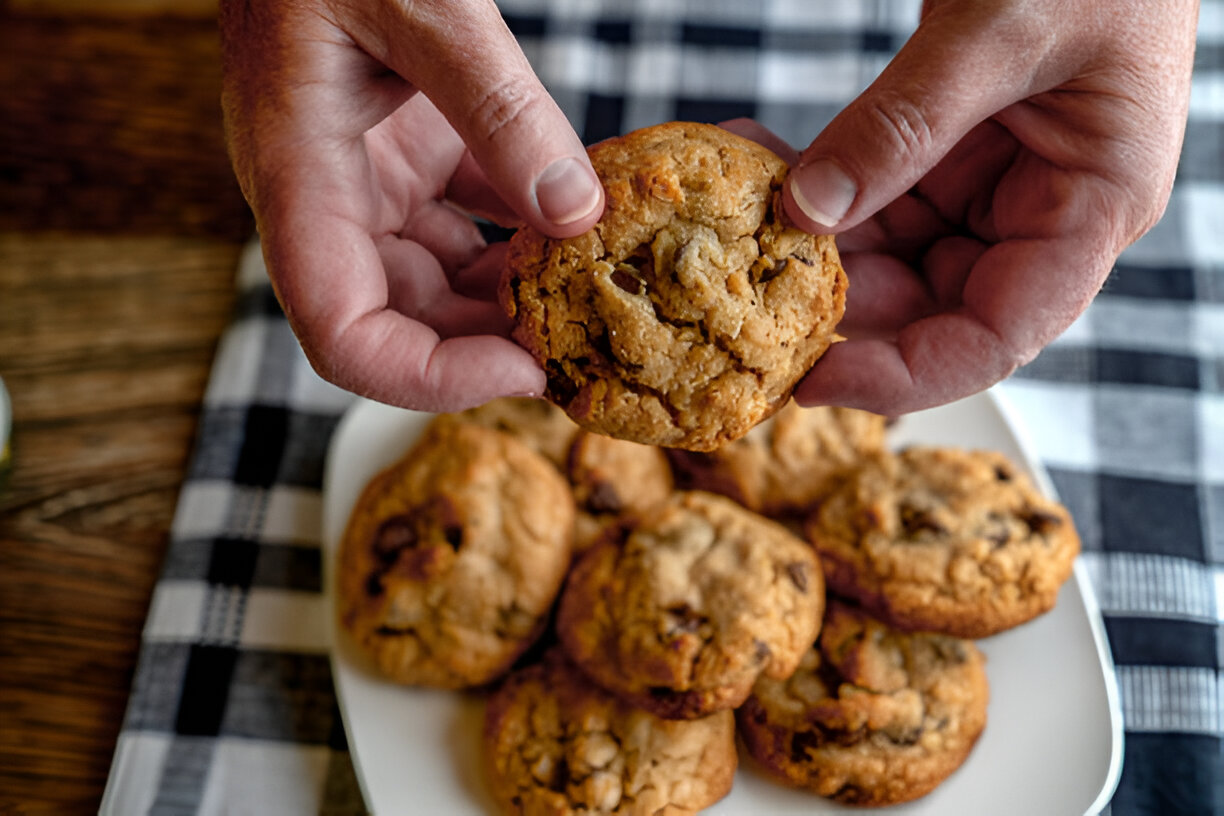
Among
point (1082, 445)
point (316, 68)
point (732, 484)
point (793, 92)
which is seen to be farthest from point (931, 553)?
point (793, 92)

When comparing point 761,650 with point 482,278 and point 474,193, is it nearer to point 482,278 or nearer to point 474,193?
point 482,278

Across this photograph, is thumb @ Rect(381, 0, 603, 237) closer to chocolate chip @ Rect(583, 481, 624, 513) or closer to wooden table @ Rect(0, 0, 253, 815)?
chocolate chip @ Rect(583, 481, 624, 513)

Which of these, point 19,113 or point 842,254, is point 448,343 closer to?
point 842,254

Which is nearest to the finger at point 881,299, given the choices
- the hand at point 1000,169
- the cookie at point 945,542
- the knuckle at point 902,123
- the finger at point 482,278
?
the hand at point 1000,169

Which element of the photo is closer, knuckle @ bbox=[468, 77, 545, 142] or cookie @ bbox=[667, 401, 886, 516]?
knuckle @ bbox=[468, 77, 545, 142]

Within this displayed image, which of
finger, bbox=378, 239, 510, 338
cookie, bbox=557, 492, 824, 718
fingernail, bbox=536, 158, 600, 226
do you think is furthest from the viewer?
cookie, bbox=557, 492, 824, 718

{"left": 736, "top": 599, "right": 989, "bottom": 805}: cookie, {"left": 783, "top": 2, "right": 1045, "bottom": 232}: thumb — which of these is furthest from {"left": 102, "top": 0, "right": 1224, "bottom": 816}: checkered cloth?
{"left": 783, "top": 2, "right": 1045, "bottom": 232}: thumb

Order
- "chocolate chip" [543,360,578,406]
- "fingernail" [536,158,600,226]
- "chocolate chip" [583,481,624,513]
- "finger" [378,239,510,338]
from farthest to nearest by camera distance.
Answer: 1. "chocolate chip" [583,481,624,513]
2. "finger" [378,239,510,338]
3. "chocolate chip" [543,360,578,406]
4. "fingernail" [536,158,600,226]
